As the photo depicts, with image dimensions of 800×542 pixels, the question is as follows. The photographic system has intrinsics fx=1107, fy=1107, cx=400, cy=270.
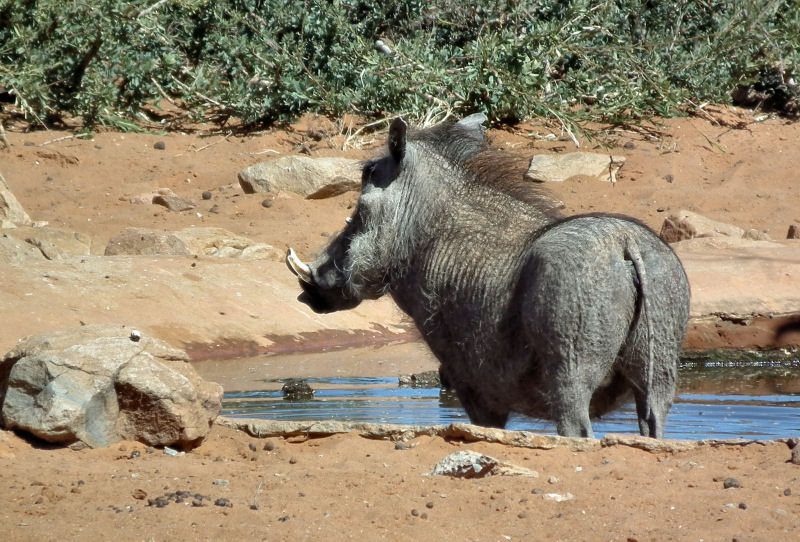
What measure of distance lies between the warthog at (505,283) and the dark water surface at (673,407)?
96cm

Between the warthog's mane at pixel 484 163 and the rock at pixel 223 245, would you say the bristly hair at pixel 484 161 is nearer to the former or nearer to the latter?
the warthog's mane at pixel 484 163

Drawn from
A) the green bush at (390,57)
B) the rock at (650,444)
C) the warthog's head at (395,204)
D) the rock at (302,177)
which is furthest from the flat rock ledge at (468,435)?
the green bush at (390,57)

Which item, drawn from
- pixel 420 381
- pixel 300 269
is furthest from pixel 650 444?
pixel 420 381

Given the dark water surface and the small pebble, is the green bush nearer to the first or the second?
the dark water surface

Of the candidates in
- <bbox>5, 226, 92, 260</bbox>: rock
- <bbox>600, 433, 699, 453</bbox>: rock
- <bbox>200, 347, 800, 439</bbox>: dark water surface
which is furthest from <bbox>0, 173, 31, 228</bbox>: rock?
<bbox>600, 433, 699, 453</bbox>: rock

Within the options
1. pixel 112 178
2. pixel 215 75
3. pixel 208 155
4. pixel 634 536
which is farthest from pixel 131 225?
pixel 634 536

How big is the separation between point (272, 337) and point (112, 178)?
221 inches

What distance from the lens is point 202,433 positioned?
424 cm

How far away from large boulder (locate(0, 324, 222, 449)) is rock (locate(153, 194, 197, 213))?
8.07 m

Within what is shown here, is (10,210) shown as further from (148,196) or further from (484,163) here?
(484,163)

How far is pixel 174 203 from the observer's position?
12.3m

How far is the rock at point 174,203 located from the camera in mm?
12242

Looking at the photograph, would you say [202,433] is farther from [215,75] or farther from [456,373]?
[215,75]

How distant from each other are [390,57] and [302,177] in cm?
234
